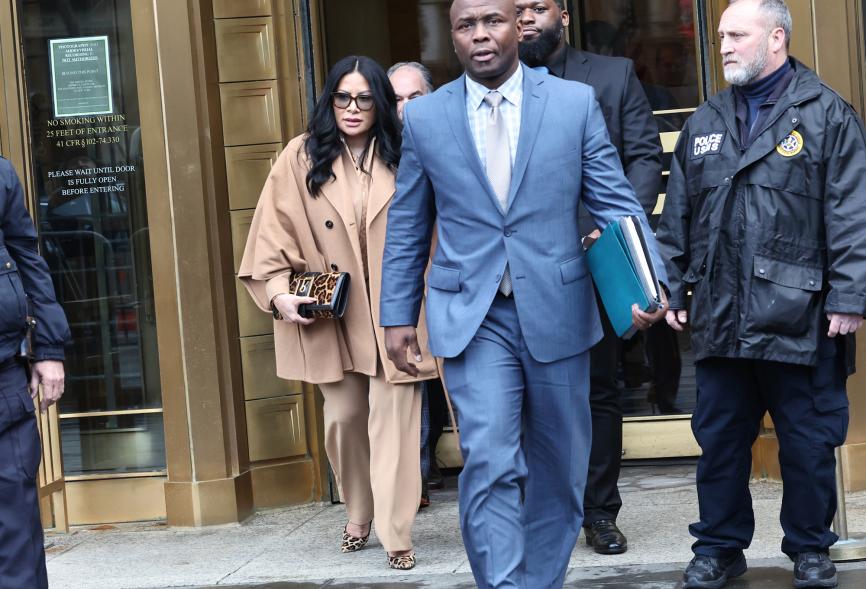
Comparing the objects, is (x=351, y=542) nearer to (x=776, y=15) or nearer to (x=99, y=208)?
(x=99, y=208)

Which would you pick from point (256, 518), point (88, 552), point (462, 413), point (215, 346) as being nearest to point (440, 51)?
point (215, 346)

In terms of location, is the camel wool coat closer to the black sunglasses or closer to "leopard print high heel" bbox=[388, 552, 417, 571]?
the black sunglasses

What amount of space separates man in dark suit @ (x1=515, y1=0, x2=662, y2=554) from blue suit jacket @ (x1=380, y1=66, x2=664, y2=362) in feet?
3.70

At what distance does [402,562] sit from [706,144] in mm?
2025

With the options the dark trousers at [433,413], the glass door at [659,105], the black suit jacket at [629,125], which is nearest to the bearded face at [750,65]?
the black suit jacket at [629,125]

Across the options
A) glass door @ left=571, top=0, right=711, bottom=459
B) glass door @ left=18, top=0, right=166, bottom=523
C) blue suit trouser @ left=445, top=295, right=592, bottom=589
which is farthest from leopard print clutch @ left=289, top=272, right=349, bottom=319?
glass door @ left=571, top=0, right=711, bottom=459

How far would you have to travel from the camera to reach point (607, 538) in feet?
17.9

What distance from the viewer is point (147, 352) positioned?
22.8 ft

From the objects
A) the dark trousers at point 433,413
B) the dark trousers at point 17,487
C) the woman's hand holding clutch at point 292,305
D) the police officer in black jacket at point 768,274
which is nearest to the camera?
the dark trousers at point 17,487

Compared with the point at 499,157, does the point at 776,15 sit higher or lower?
higher

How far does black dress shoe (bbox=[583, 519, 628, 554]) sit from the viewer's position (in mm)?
5457

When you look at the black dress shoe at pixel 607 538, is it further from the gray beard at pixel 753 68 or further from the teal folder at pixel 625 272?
the gray beard at pixel 753 68

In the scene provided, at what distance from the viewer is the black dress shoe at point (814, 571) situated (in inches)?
186

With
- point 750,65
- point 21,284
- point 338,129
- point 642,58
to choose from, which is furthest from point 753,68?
point 21,284
